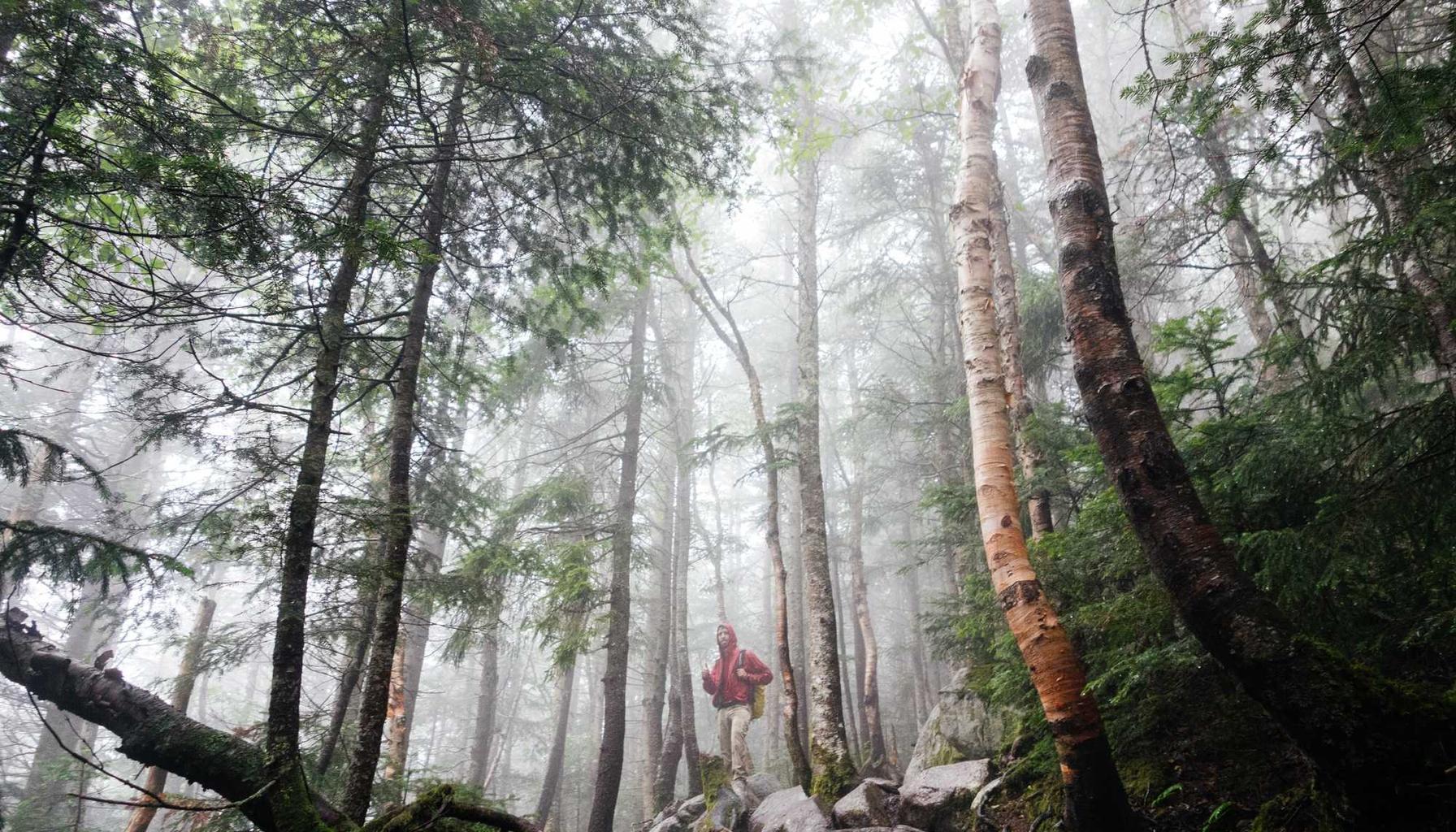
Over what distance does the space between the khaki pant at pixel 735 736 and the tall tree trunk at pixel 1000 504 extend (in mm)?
7474

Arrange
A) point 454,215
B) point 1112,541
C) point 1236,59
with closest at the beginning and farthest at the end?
point 1236,59, point 1112,541, point 454,215

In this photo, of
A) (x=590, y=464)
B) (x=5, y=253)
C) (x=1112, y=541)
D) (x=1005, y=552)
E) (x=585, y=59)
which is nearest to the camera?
(x=5, y=253)

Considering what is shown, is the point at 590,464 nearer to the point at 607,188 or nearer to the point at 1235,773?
the point at 607,188

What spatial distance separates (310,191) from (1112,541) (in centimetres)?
660

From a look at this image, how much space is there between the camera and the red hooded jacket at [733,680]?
1105 cm

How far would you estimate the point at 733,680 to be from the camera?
11125 mm

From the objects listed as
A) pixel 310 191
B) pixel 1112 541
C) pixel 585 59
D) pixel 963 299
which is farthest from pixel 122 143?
pixel 1112 541

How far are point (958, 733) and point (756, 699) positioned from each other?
13.5ft

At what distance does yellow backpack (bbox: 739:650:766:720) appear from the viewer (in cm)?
1115

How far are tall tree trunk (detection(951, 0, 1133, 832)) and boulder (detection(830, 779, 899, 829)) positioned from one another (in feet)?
8.64

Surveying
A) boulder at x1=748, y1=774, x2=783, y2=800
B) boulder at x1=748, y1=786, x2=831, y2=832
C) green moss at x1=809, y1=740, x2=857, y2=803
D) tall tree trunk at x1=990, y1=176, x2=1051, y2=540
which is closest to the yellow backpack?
boulder at x1=748, y1=774, x2=783, y2=800

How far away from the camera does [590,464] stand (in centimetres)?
1697

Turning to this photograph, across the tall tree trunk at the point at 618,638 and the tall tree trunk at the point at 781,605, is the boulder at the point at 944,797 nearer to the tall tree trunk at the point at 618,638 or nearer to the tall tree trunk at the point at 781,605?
the tall tree trunk at the point at 781,605

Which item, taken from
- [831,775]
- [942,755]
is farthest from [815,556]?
[942,755]
